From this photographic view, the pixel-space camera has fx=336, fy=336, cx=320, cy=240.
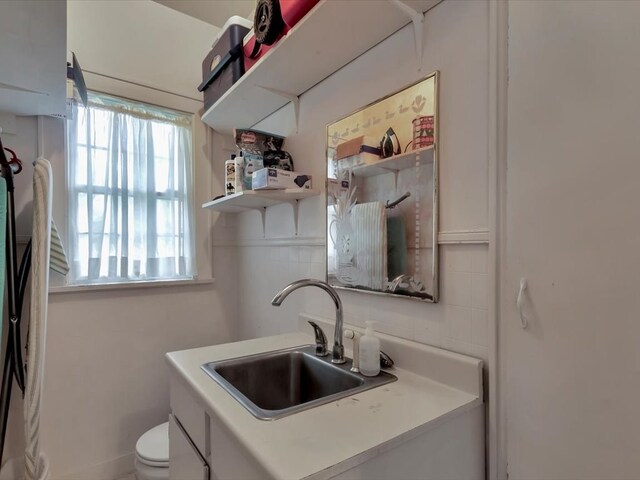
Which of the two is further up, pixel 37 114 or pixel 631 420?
pixel 37 114

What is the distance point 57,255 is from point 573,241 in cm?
211

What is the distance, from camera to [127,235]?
1953 mm

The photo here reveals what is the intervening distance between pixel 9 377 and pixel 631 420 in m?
2.33

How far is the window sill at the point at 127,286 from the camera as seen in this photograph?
A: 1.78 metres

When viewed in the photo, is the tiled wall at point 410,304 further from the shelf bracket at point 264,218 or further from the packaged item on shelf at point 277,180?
the packaged item on shelf at point 277,180

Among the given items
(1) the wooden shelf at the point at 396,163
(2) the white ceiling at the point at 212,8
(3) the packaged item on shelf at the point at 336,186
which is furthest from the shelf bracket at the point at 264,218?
(2) the white ceiling at the point at 212,8

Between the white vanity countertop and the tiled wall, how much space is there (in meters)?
0.08

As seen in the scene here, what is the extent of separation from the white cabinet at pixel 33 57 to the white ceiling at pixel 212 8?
981 millimetres

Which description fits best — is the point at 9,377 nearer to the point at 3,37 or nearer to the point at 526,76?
the point at 3,37

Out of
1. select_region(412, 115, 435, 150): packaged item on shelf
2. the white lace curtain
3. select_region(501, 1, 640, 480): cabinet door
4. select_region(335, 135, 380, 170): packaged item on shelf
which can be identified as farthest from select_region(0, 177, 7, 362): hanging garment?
select_region(501, 1, 640, 480): cabinet door

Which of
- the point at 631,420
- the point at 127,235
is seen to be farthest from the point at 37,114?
the point at 631,420

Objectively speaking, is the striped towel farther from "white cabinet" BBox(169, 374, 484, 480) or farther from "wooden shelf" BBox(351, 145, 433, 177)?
"wooden shelf" BBox(351, 145, 433, 177)

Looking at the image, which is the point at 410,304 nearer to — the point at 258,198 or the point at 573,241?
the point at 573,241

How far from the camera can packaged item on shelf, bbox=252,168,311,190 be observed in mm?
1500
